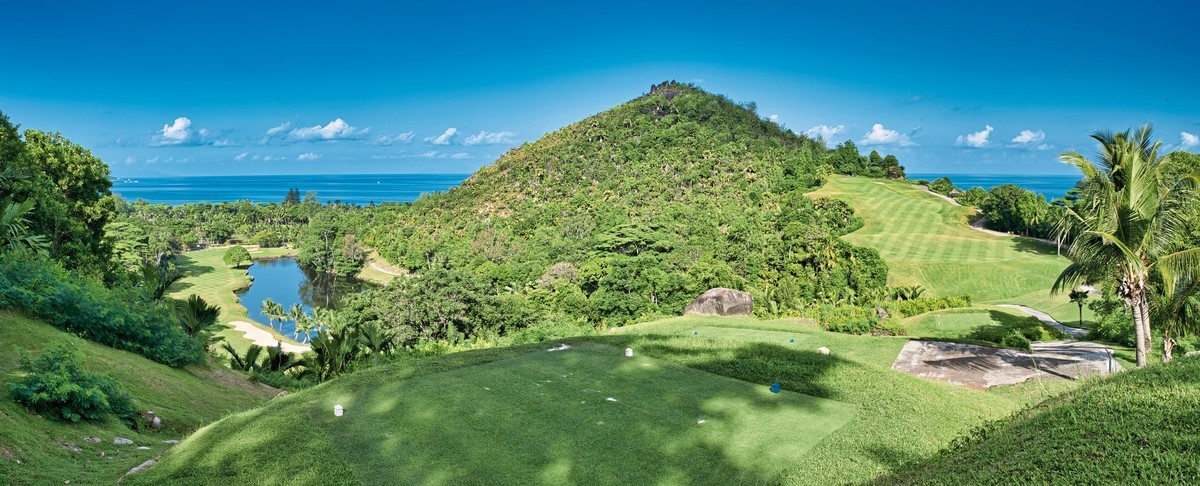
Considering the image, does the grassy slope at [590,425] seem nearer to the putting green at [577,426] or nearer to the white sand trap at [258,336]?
the putting green at [577,426]

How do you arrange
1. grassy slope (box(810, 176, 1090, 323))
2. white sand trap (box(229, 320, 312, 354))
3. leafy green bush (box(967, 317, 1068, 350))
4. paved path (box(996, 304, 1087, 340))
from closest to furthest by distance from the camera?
1. leafy green bush (box(967, 317, 1068, 350))
2. paved path (box(996, 304, 1087, 340))
3. grassy slope (box(810, 176, 1090, 323))
4. white sand trap (box(229, 320, 312, 354))

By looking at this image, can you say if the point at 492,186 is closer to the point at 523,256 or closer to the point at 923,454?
the point at 523,256

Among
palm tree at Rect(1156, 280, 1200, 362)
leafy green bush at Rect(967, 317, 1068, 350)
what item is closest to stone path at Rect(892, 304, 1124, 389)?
palm tree at Rect(1156, 280, 1200, 362)

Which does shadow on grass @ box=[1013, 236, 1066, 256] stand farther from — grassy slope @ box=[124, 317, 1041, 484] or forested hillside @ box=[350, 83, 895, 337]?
grassy slope @ box=[124, 317, 1041, 484]

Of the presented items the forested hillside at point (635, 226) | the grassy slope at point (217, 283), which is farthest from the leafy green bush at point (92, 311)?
Result: the grassy slope at point (217, 283)

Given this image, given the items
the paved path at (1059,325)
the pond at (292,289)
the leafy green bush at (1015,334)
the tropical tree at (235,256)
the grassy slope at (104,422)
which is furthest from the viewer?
the tropical tree at (235,256)

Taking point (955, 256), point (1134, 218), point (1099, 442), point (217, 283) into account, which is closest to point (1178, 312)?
point (1134, 218)
